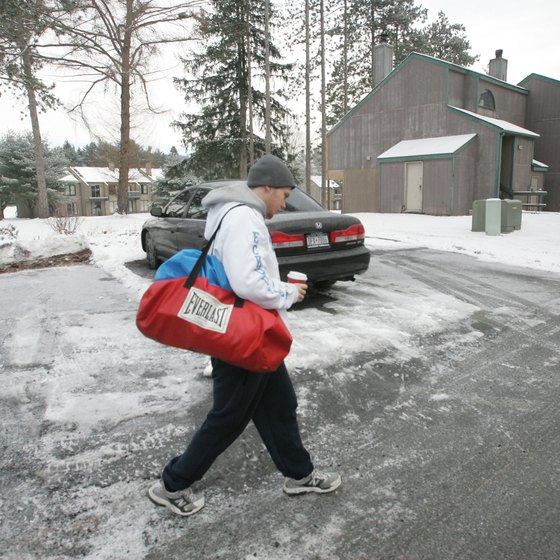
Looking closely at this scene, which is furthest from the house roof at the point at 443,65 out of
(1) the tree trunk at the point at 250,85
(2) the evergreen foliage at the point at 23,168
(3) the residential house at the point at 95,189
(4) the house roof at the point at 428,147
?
(3) the residential house at the point at 95,189

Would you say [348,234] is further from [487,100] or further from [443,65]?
[487,100]

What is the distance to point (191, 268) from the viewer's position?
6.97ft

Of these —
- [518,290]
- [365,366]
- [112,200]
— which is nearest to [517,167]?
[518,290]

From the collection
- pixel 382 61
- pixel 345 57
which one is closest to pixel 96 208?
pixel 345 57

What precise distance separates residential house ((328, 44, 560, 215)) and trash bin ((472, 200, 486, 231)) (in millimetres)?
6760

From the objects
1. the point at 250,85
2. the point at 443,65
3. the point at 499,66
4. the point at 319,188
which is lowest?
the point at 319,188

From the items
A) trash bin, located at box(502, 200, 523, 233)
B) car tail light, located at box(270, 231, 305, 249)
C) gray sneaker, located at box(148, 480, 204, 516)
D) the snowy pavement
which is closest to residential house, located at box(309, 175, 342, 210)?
trash bin, located at box(502, 200, 523, 233)

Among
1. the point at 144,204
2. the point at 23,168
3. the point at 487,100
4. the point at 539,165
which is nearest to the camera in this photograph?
the point at 487,100

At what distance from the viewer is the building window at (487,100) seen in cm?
2294

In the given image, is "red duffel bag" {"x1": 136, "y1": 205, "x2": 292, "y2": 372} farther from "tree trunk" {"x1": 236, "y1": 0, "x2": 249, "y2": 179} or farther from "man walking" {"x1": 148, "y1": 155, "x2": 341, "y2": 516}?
"tree trunk" {"x1": 236, "y1": 0, "x2": 249, "y2": 179}

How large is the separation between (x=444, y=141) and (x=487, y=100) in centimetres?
413

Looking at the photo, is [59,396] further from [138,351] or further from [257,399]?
[257,399]

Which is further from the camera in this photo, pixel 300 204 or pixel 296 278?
pixel 300 204

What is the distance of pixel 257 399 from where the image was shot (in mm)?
2291
